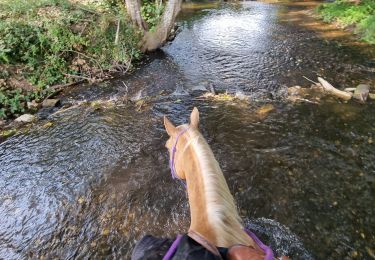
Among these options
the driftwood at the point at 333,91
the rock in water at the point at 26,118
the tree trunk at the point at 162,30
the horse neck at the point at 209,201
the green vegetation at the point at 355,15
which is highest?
the horse neck at the point at 209,201

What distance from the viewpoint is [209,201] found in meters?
1.84

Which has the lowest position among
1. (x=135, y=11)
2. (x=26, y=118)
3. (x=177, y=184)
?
(x=177, y=184)

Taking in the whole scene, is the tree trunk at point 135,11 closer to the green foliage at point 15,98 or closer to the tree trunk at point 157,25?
the tree trunk at point 157,25

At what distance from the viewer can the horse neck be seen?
1.72 m

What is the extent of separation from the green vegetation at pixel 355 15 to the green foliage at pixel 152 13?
309 inches

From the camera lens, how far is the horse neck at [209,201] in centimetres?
172

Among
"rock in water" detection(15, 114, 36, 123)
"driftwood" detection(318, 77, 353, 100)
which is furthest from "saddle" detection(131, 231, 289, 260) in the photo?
"rock in water" detection(15, 114, 36, 123)

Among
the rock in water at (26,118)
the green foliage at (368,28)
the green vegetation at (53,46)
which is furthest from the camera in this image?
the green foliage at (368,28)

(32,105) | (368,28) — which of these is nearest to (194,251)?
(32,105)

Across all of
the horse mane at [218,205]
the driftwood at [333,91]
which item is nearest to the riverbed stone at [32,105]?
the horse mane at [218,205]

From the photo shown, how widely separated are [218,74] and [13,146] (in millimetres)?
5764

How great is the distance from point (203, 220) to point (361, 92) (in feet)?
21.5

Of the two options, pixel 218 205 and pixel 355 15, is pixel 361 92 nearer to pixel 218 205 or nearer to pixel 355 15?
pixel 218 205

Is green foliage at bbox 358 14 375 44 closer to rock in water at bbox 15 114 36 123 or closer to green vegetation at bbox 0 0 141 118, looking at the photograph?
green vegetation at bbox 0 0 141 118
